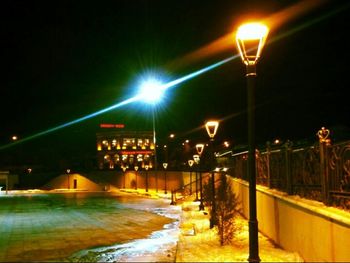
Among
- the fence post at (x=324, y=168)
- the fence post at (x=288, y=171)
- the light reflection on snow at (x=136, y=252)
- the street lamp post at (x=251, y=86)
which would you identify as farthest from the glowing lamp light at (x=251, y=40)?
the light reflection on snow at (x=136, y=252)

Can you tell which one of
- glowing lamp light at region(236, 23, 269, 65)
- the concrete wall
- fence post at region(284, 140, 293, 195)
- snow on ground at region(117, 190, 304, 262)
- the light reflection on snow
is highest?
glowing lamp light at region(236, 23, 269, 65)

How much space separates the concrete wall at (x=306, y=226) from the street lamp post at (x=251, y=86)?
97 centimetres

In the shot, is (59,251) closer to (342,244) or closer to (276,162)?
(276,162)

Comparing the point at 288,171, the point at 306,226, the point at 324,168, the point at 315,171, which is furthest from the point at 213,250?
the point at 324,168

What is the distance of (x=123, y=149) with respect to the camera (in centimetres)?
10869

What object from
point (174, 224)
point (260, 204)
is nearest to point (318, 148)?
point (260, 204)

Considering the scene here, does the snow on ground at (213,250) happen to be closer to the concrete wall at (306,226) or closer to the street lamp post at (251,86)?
the concrete wall at (306,226)

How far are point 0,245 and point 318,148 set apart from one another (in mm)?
11428

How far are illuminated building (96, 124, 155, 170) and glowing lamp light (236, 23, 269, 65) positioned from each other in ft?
318

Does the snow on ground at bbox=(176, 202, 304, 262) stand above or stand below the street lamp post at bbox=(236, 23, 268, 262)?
below

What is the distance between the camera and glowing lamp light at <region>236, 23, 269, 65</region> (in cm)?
942

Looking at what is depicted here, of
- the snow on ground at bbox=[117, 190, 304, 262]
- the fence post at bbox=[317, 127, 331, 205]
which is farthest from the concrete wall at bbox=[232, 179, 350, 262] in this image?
the snow on ground at bbox=[117, 190, 304, 262]

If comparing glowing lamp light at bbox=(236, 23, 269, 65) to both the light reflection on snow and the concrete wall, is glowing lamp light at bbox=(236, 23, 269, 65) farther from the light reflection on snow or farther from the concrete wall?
the light reflection on snow

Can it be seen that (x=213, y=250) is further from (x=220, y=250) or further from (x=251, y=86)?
(x=251, y=86)
